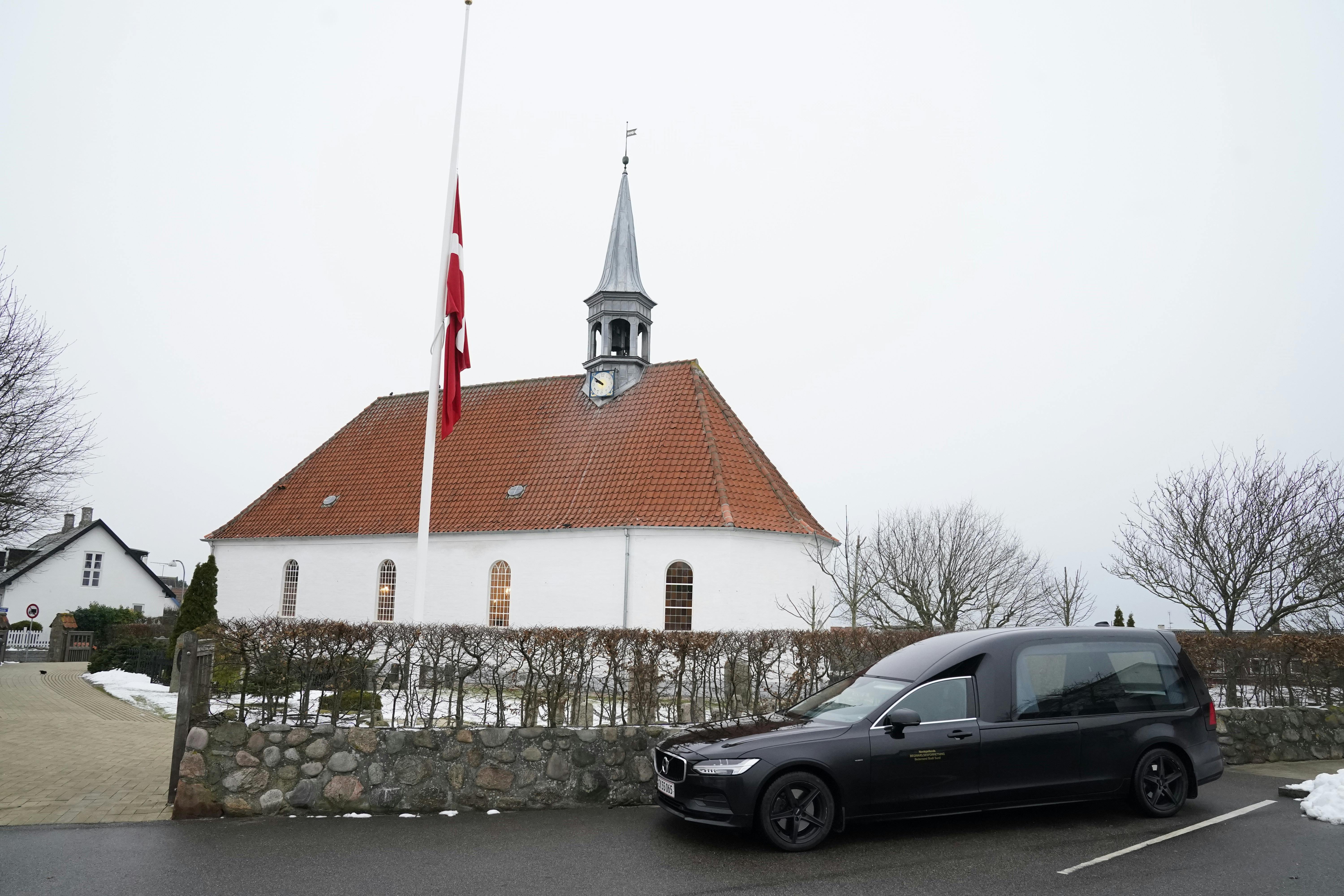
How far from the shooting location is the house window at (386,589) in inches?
1006

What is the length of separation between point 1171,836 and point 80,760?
479 inches

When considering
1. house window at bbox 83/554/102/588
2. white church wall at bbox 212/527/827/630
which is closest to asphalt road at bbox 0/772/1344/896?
white church wall at bbox 212/527/827/630

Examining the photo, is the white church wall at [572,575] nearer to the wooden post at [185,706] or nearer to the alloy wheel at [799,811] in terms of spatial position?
the alloy wheel at [799,811]

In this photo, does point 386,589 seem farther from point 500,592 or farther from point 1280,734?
point 1280,734

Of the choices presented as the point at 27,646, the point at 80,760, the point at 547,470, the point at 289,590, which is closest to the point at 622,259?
the point at 547,470

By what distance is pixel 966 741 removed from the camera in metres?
7.20

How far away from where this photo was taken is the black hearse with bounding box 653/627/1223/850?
6867mm

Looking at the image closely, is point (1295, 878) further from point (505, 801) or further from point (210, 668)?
point (210, 668)

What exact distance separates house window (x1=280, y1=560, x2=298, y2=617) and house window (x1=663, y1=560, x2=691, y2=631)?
13.4m

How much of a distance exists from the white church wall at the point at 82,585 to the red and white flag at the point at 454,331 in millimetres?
38629

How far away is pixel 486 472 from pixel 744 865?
67.7 ft

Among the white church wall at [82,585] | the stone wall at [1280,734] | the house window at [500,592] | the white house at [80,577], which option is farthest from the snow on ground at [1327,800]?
the white church wall at [82,585]

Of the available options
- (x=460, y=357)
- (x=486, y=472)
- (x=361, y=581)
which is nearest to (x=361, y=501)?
(x=361, y=581)

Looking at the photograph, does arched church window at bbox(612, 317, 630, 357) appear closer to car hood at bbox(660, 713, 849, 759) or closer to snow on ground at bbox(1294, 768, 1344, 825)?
car hood at bbox(660, 713, 849, 759)
